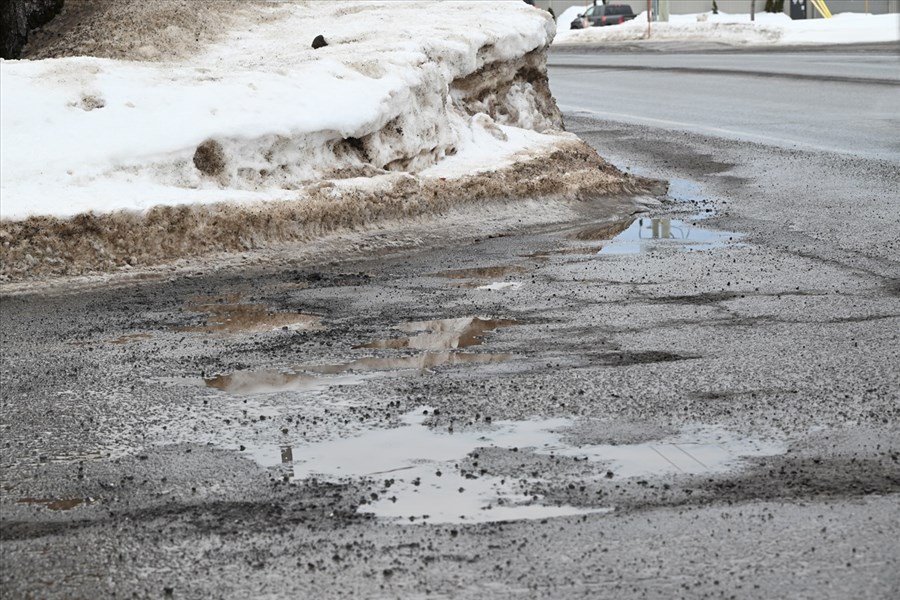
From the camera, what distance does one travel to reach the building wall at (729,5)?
53938mm

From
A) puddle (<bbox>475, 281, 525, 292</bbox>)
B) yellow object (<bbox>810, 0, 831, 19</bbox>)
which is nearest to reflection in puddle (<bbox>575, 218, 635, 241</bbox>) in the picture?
puddle (<bbox>475, 281, 525, 292</bbox>)

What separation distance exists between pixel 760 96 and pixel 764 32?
21.3m

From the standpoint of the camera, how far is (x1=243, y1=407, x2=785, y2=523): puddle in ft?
13.3

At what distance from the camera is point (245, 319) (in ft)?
22.8

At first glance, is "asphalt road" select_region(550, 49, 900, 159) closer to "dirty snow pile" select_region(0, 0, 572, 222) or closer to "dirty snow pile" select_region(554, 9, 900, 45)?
"dirty snow pile" select_region(0, 0, 572, 222)

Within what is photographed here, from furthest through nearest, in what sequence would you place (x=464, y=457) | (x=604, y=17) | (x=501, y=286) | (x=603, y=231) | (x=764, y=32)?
(x=604, y=17) < (x=764, y=32) < (x=603, y=231) < (x=501, y=286) < (x=464, y=457)

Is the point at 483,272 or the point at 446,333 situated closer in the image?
the point at 446,333

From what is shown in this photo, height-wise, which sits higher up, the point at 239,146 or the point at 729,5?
the point at 239,146

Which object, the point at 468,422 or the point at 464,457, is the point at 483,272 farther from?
the point at 464,457

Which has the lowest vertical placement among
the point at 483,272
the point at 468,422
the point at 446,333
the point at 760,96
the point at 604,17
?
the point at 604,17

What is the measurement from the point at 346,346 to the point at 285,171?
11.3 feet

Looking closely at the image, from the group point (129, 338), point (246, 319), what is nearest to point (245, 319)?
point (246, 319)

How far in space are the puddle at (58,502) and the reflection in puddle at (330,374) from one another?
1.31 m

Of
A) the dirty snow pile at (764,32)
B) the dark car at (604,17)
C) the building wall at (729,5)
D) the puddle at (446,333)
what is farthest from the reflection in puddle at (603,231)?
the dark car at (604,17)
